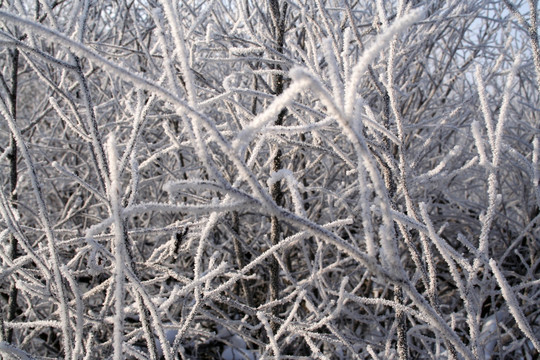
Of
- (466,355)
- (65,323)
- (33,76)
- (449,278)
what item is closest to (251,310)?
(65,323)

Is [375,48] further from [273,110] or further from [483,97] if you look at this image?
[483,97]

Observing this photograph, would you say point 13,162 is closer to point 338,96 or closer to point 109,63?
point 109,63

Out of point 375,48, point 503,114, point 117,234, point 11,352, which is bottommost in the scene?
point 11,352

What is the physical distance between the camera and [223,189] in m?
0.65

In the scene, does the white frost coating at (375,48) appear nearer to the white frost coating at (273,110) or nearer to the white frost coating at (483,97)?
the white frost coating at (273,110)

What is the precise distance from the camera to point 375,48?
58cm

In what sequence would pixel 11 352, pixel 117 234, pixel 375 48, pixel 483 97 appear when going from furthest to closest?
1. pixel 11 352
2. pixel 483 97
3. pixel 117 234
4. pixel 375 48

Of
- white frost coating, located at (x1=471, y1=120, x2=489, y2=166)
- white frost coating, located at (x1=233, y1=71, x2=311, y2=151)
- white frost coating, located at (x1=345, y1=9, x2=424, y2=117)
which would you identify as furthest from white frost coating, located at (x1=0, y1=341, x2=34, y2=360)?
white frost coating, located at (x1=471, y1=120, x2=489, y2=166)

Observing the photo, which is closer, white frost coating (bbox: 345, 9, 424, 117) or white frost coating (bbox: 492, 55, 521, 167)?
white frost coating (bbox: 345, 9, 424, 117)

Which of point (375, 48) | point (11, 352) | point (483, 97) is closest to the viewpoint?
A: point (375, 48)

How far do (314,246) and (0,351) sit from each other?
242cm

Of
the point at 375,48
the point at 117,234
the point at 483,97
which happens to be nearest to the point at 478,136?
the point at 483,97

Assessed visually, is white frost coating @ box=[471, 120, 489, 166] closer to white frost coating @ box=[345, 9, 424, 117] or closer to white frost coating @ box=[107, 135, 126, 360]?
white frost coating @ box=[345, 9, 424, 117]

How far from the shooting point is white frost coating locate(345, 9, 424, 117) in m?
0.56
